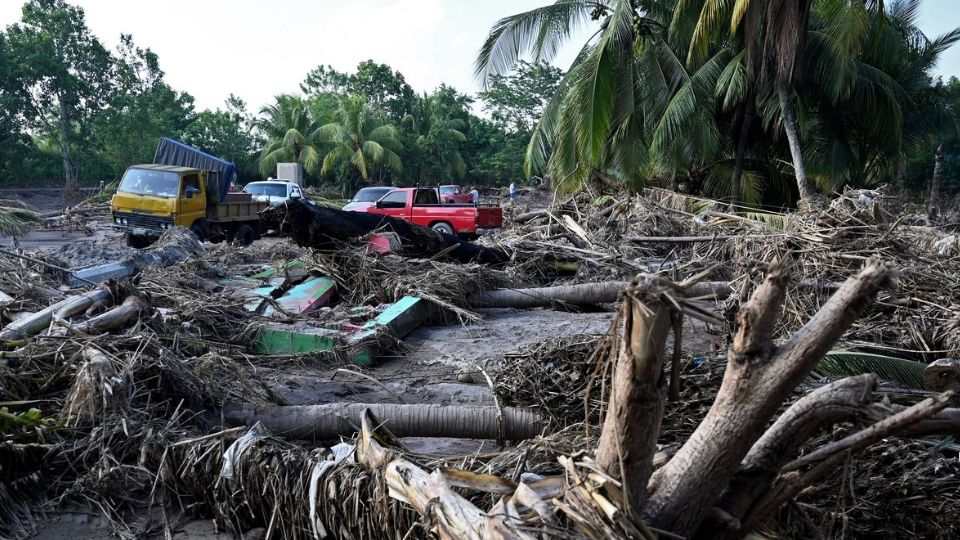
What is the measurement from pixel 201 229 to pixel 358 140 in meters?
28.1

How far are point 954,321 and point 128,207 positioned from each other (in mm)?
16529

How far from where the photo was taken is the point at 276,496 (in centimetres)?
379

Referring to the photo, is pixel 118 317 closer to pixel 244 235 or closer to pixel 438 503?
pixel 438 503

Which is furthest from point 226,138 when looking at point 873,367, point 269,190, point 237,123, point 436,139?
point 873,367

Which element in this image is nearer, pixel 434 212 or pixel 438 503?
pixel 438 503

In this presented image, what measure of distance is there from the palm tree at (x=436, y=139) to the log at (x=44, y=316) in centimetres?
4362

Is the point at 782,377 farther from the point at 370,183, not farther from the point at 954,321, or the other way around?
the point at 370,183

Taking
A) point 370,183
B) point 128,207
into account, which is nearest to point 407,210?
point 128,207

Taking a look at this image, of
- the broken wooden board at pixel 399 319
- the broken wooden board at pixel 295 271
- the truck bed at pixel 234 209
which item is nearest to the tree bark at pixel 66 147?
the truck bed at pixel 234 209

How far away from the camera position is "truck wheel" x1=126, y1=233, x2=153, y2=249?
17.0m

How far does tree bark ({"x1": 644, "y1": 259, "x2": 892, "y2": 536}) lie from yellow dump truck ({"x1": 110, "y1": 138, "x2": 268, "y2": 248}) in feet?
52.7

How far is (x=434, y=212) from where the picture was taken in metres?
20.3

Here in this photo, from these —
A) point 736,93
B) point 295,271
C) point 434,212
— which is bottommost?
point 295,271

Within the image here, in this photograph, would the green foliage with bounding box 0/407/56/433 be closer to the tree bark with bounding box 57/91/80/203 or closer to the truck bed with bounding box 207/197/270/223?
the truck bed with bounding box 207/197/270/223
